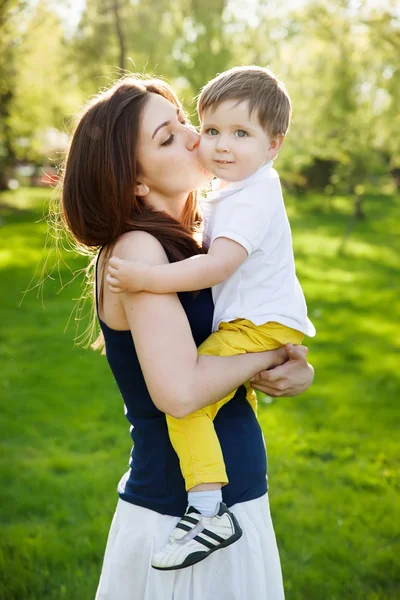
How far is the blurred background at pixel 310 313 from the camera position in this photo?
396 cm

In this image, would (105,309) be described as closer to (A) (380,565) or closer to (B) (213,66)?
(A) (380,565)

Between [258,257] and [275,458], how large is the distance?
3392 mm

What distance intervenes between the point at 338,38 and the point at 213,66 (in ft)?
11.0

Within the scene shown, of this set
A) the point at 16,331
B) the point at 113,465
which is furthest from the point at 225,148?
the point at 16,331

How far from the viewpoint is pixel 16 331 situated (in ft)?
29.8

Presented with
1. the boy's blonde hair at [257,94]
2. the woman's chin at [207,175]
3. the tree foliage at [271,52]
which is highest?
the boy's blonde hair at [257,94]

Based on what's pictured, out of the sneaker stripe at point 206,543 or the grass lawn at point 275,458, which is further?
the grass lawn at point 275,458

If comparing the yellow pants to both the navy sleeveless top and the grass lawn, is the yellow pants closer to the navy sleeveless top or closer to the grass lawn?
the navy sleeveless top

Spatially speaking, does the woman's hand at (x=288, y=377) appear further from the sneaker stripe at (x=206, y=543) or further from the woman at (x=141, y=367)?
the sneaker stripe at (x=206, y=543)

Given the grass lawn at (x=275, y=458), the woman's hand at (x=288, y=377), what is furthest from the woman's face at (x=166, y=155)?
the grass lawn at (x=275, y=458)

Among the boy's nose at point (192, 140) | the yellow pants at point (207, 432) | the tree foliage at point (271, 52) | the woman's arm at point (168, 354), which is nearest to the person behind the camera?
the woman's arm at point (168, 354)

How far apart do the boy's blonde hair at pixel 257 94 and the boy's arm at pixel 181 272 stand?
45cm

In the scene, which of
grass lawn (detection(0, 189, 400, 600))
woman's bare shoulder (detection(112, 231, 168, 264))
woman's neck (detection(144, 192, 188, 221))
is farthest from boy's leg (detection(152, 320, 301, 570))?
grass lawn (detection(0, 189, 400, 600))

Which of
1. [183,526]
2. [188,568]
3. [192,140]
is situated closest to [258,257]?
[192,140]
